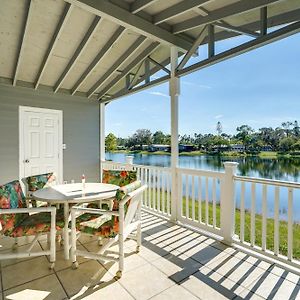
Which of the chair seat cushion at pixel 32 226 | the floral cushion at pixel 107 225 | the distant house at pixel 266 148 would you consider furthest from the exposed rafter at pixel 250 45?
the chair seat cushion at pixel 32 226

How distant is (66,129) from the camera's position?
6117 millimetres

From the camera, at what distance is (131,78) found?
18.5ft

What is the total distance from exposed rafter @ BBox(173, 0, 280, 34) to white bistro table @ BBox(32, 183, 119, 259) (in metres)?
2.78

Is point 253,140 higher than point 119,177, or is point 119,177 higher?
point 253,140

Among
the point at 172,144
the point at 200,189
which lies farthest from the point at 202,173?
the point at 172,144

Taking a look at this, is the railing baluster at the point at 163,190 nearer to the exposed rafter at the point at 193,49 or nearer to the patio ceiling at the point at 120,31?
the patio ceiling at the point at 120,31

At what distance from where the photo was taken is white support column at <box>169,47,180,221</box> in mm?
4027

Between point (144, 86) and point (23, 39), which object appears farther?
point (144, 86)

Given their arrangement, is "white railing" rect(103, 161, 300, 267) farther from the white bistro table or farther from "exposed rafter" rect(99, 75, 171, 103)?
"exposed rafter" rect(99, 75, 171, 103)

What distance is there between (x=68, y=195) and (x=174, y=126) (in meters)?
2.23

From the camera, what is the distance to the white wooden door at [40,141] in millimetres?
5395

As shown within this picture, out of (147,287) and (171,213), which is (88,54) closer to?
(171,213)

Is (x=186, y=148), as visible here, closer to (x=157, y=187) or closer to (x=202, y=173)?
(x=157, y=187)

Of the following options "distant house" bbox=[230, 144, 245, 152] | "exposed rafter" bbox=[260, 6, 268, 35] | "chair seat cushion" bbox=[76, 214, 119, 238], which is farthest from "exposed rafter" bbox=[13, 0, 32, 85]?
"distant house" bbox=[230, 144, 245, 152]
